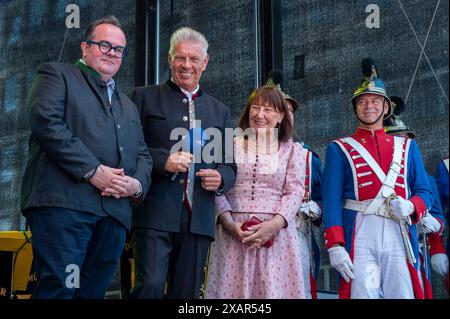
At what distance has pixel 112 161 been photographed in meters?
3.13

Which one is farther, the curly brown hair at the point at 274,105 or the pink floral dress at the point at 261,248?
the curly brown hair at the point at 274,105

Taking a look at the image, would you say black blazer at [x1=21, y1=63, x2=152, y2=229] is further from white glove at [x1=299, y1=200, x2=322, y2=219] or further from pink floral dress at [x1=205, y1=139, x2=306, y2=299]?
white glove at [x1=299, y1=200, x2=322, y2=219]

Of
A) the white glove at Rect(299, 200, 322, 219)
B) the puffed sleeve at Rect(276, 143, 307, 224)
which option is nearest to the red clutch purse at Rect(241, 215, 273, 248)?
the puffed sleeve at Rect(276, 143, 307, 224)

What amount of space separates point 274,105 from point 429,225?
3.70ft

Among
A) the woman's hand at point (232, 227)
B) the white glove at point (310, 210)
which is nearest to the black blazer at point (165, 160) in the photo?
the woman's hand at point (232, 227)

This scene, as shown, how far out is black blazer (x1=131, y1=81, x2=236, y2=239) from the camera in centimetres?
329

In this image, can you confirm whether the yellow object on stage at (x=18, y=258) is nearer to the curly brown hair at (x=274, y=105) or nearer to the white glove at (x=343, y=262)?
the curly brown hair at (x=274, y=105)

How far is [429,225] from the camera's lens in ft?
13.5

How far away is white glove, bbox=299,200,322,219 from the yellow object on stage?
170 centimetres

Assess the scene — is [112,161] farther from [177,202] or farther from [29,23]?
[29,23]

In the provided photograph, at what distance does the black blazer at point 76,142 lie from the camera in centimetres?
295

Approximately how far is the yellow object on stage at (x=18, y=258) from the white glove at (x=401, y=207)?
228 cm

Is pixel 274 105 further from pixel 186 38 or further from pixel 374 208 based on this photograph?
pixel 374 208

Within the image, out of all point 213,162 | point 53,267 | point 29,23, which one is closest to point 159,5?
point 29,23
